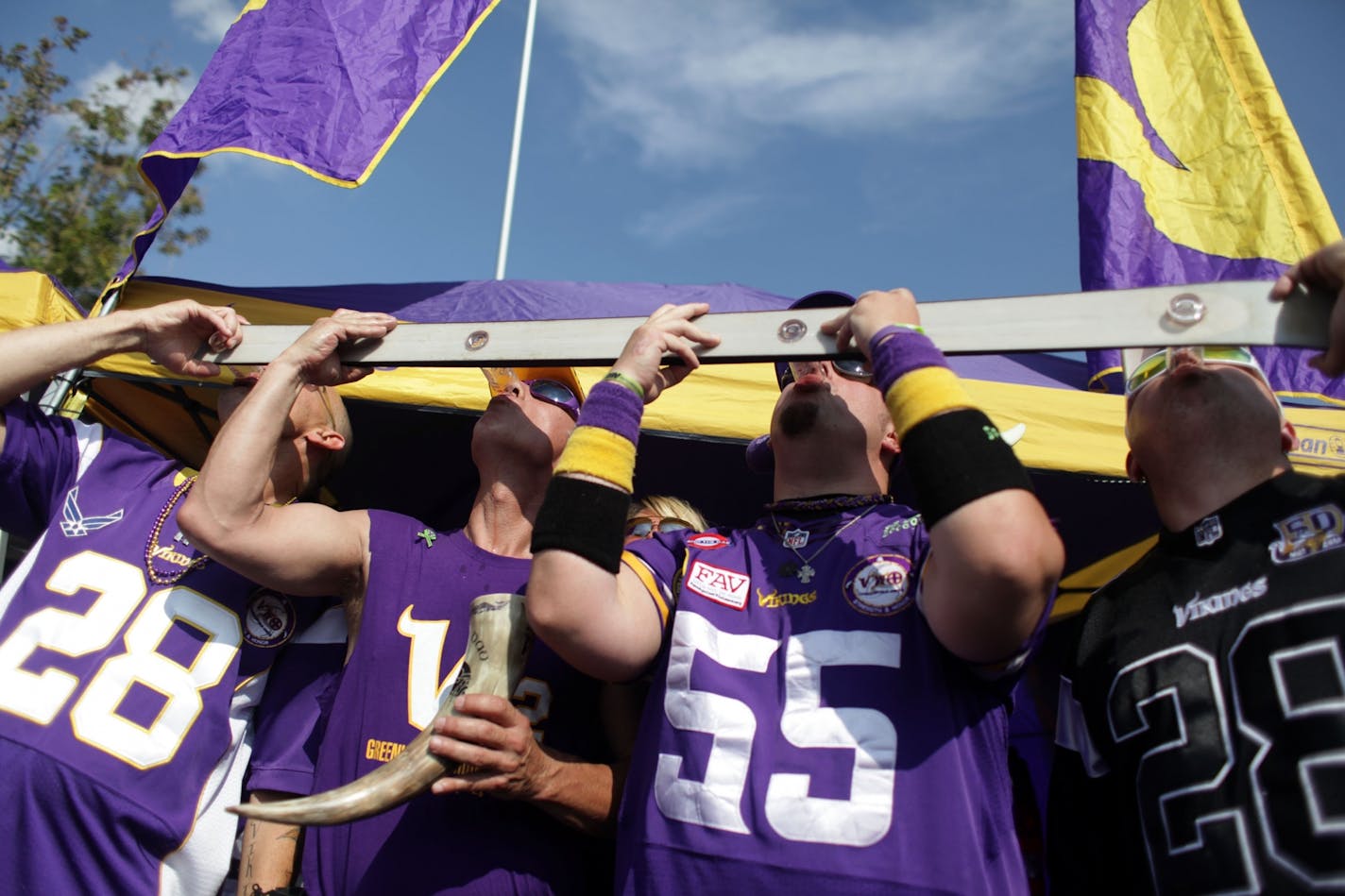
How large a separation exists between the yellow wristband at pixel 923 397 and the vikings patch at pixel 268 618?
1.47 m

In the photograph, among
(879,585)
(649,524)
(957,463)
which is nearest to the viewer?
(957,463)

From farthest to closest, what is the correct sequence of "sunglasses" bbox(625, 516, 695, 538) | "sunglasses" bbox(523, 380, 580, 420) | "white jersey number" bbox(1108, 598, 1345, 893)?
"sunglasses" bbox(625, 516, 695, 538), "sunglasses" bbox(523, 380, 580, 420), "white jersey number" bbox(1108, 598, 1345, 893)

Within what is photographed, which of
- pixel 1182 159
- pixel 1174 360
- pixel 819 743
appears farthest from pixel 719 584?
pixel 1182 159

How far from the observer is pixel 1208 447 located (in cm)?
152

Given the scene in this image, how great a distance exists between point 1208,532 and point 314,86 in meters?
2.91

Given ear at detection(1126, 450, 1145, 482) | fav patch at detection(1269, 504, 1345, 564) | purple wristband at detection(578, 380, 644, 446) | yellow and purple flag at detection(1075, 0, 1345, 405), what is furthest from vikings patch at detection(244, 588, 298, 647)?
yellow and purple flag at detection(1075, 0, 1345, 405)

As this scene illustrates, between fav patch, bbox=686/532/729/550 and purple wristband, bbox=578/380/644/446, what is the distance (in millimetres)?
278

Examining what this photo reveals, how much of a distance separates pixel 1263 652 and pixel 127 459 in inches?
93.1

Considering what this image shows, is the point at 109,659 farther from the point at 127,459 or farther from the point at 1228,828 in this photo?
the point at 1228,828

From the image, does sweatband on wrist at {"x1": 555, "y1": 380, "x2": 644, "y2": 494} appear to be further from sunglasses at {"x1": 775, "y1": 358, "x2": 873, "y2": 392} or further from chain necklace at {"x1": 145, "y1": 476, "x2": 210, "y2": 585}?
chain necklace at {"x1": 145, "y1": 476, "x2": 210, "y2": 585}

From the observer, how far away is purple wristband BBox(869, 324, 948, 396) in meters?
1.39

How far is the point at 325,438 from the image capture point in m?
2.42

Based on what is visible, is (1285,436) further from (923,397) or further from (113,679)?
(113,679)

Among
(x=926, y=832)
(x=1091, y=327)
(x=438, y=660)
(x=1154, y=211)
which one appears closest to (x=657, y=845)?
(x=926, y=832)
